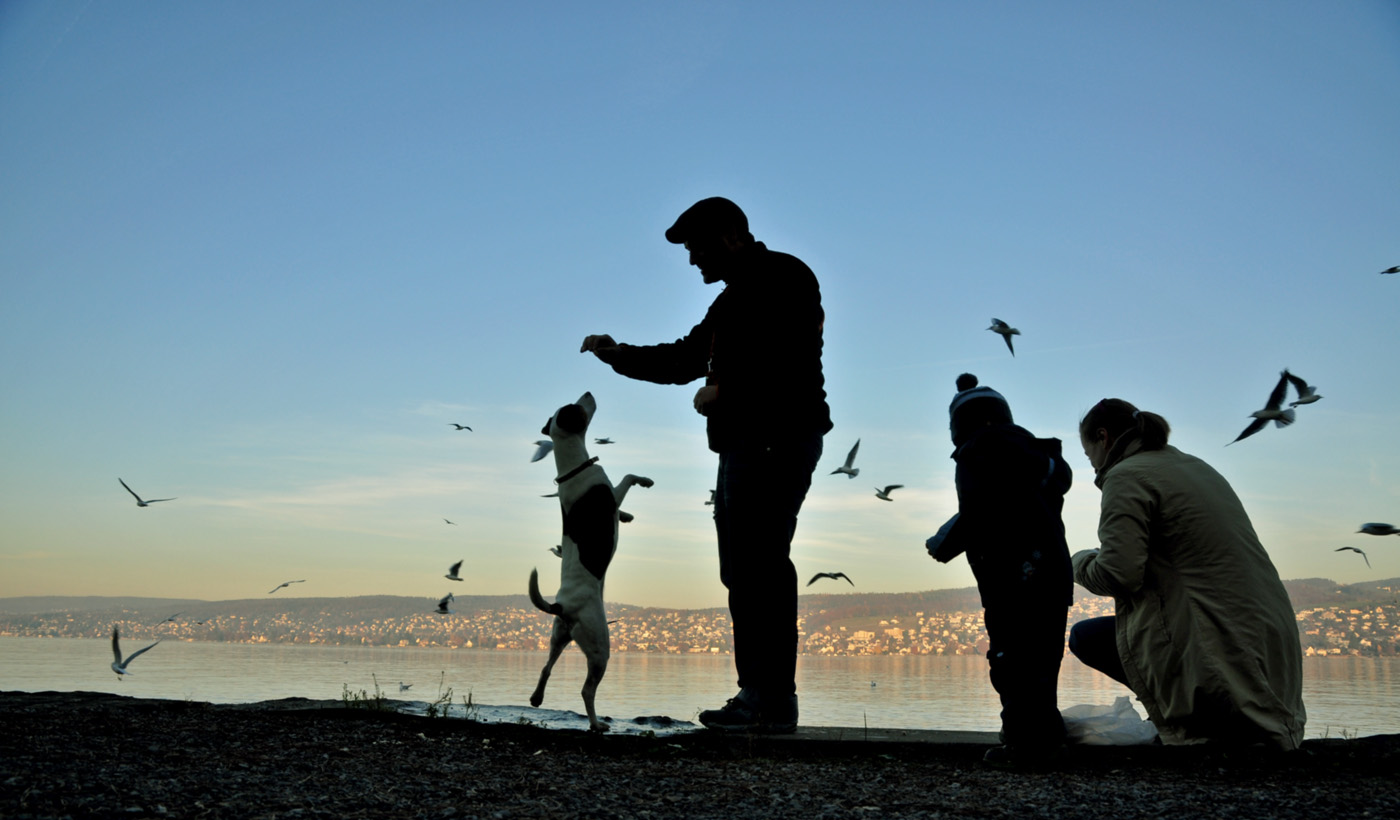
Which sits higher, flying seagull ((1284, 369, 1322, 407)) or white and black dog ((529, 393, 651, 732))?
flying seagull ((1284, 369, 1322, 407))

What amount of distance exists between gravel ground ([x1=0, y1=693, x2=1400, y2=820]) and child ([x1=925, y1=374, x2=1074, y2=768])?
0.78ft

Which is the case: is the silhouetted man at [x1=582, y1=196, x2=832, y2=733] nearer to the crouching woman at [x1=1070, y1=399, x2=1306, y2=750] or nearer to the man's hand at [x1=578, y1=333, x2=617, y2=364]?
the man's hand at [x1=578, y1=333, x2=617, y2=364]

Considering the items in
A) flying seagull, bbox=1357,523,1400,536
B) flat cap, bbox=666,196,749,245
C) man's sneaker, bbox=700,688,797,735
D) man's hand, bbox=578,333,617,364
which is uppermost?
flat cap, bbox=666,196,749,245

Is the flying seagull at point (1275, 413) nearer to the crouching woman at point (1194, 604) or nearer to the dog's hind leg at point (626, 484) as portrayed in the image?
the crouching woman at point (1194, 604)

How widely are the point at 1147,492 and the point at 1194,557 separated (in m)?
0.37

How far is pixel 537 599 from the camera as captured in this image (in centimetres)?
475

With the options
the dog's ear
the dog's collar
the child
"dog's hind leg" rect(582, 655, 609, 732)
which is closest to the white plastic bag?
the child

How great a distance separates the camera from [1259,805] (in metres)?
2.94

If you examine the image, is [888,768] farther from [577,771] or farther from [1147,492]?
[1147,492]

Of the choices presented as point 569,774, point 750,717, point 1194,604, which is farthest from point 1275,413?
point 569,774

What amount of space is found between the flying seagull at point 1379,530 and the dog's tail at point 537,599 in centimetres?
629

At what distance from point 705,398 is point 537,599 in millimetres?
1497

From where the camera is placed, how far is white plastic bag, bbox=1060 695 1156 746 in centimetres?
416

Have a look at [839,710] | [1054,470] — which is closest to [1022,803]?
[1054,470]
